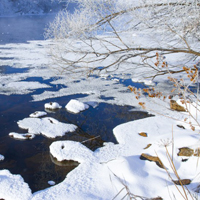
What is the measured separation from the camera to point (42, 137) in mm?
4594

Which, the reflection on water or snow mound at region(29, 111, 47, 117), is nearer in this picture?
the reflection on water

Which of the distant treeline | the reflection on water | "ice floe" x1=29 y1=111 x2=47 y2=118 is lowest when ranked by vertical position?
the reflection on water

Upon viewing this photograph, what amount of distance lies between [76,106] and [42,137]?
1.58 m

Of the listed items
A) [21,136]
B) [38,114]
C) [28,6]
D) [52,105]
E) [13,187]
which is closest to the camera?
[13,187]

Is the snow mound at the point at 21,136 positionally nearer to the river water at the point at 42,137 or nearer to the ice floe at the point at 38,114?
the river water at the point at 42,137

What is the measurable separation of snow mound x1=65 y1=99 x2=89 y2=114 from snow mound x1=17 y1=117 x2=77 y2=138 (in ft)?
2.30

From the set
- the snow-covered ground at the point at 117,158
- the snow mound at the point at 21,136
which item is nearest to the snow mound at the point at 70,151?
the snow-covered ground at the point at 117,158

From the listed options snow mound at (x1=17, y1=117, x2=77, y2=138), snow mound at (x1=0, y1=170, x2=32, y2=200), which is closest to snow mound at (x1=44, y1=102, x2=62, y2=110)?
snow mound at (x1=17, y1=117, x2=77, y2=138)

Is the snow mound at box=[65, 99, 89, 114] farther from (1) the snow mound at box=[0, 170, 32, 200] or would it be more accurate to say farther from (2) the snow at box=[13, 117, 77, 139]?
(1) the snow mound at box=[0, 170, 32, 200]

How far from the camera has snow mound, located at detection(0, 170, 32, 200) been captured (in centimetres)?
291

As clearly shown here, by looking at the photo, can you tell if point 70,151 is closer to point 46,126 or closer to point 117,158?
point 117,158

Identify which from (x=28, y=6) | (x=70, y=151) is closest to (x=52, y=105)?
(x=70, y=151)

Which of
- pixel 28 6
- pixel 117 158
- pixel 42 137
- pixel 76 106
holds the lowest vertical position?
pixel 42 137

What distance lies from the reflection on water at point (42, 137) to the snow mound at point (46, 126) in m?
0.14
